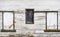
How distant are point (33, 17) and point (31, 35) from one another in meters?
0.31

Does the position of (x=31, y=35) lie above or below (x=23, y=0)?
below

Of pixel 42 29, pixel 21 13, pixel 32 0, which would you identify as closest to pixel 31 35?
pixel 42 29

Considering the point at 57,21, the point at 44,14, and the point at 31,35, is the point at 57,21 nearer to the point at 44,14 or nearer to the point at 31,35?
the point at 44,14

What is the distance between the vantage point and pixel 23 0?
2318 millimetres

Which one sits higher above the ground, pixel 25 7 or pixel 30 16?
pixel 25 7

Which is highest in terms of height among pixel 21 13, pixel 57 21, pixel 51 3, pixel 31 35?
pixel 51 3

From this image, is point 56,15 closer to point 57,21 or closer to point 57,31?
point 57,21

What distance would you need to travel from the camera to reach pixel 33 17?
231 cm

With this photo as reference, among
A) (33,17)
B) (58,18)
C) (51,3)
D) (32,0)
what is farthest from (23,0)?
(58,18)

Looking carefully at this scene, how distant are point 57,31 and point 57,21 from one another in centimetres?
17

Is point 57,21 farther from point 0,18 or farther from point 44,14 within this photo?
point 0,18

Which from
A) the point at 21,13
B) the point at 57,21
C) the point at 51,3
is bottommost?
the point at 57,21

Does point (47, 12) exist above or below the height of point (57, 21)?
above

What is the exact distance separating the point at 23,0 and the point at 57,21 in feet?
2.26
